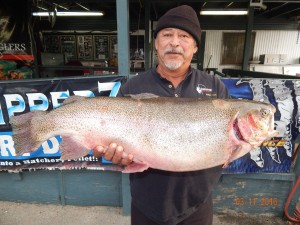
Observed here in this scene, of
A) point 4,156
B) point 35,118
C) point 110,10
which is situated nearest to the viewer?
point 35,118

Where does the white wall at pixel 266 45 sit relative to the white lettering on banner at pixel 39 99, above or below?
above

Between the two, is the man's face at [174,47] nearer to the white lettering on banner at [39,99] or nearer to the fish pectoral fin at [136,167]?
the fish pectoral fin at [136,167]

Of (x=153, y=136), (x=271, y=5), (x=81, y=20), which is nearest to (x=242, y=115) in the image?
(x=153, y=136)

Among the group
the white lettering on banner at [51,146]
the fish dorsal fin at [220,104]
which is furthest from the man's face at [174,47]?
the white lettering on banner at [51,146]

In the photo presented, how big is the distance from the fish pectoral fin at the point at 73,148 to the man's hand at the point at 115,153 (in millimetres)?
96

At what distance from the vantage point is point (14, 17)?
579cm

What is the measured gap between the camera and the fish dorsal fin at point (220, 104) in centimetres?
174

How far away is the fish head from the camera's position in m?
1.68

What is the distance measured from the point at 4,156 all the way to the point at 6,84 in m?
0.96

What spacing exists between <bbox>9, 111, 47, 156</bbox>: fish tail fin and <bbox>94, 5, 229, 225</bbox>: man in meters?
0.52

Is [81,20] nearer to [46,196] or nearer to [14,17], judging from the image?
[14,17]

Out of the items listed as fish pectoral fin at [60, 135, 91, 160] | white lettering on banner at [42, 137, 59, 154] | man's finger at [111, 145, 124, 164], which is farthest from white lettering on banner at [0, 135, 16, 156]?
man's finger at [111, 145, 124, 164]

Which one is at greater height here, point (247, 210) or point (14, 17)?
point (14, 17)

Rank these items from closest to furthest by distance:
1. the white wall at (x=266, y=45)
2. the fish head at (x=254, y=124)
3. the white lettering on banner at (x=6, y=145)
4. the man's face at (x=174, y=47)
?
the fish head at (x=254, y=124) → the man's face at (x=174, y=47) → the white lettering on banner at (x=6, y=145) → the white wall at (x=266, y=45)
